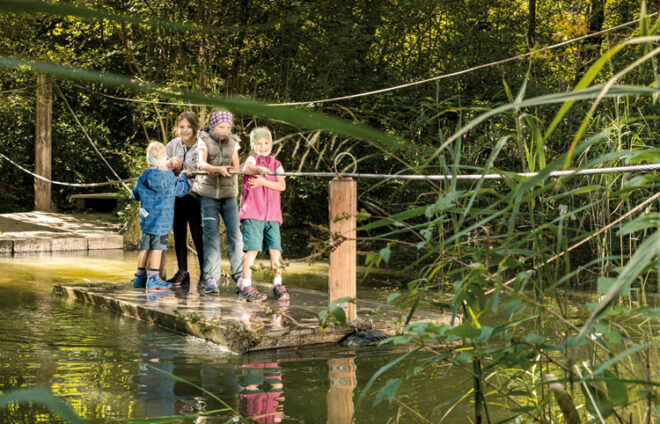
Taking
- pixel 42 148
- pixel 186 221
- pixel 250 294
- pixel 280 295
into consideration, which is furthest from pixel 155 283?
pixel 42 148

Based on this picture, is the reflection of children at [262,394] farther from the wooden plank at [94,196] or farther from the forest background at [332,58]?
the wooden plank at [94,196]

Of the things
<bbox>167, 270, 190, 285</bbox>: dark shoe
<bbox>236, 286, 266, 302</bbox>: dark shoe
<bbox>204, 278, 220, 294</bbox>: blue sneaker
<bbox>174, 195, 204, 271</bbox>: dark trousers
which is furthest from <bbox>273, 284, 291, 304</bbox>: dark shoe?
<bbox>167, 270, 190, 285</bbox>: dark shoe

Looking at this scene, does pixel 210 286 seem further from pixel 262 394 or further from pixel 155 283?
pixel 262 394

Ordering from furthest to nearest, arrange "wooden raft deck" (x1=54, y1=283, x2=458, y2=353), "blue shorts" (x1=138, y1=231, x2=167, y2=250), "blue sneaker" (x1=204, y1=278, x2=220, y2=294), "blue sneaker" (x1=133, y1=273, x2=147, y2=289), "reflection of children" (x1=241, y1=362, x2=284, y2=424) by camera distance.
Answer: "blue sneaker" (x1=133, y1=273, x2=147, y2=289), "blue shorts" (x1=138, y1=231, x2=167, y2=250), "blue sneaker" (x1=204, y1=278, x2=220, y2=294), "wooden raft deck" (x1=54, y1=283, x2=458, y2=353), "reflection of children" (x1=241, y1=362, x2=284, y2=424)

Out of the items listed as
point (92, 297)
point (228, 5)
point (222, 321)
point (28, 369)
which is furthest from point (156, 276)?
point (228, 5)

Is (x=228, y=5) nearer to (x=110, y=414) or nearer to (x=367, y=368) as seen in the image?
(x=367, y=368)

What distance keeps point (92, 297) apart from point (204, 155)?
1.70 metres

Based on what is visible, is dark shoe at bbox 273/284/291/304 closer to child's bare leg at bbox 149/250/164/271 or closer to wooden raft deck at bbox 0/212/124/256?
child's bare leg at bbox 149/250/164/271

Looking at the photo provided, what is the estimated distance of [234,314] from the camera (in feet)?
18.9

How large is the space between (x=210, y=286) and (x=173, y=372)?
98.7 inches

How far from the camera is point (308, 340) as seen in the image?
5320mm

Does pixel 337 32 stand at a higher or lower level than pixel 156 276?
higher

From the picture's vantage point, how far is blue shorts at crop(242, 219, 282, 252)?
637cm

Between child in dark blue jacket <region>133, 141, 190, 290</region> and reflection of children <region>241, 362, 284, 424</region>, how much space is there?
8.81 ft
